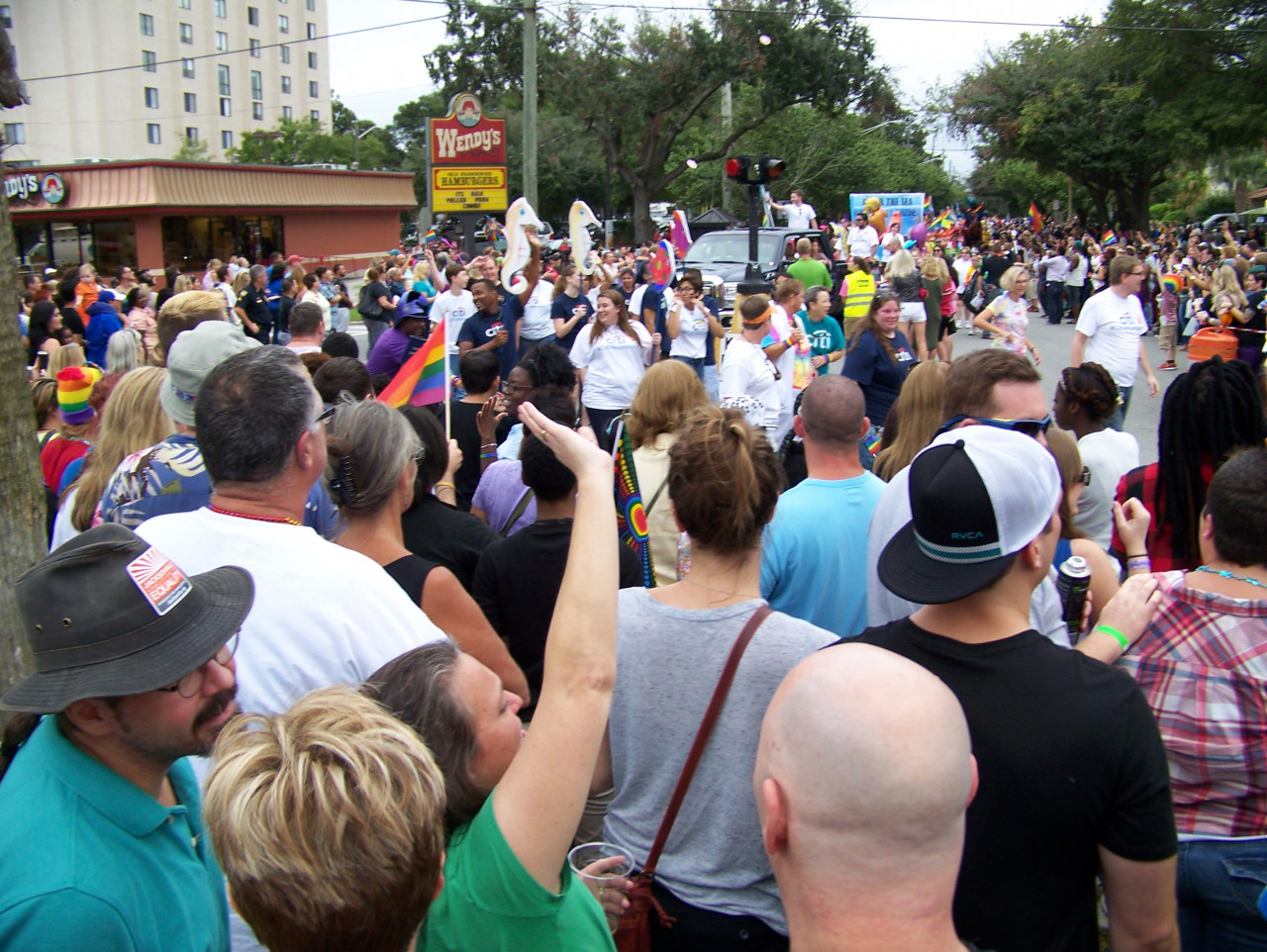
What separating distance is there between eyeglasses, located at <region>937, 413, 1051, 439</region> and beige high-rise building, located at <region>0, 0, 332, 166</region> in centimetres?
5677

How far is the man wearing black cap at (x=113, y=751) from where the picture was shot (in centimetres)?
152

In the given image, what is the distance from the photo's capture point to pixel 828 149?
41.9m

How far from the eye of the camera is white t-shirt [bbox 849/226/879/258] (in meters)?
20.5

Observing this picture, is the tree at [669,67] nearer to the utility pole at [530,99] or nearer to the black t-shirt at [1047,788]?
the utility pole at [530,99]

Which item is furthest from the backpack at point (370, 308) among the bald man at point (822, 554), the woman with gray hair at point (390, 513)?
the bald man at point (822, 554)

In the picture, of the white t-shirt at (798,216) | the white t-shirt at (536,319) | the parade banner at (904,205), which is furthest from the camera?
the parade banner at (904,205)

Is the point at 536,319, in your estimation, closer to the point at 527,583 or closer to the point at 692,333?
the point at 692,333

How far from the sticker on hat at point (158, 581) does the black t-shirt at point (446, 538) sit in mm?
1741

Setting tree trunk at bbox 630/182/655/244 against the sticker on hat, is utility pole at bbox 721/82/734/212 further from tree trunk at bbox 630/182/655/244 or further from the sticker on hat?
the sticker on hat

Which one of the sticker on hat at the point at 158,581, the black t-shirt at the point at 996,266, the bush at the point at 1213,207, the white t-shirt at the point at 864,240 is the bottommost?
the sticker on hat at the point at 158,581

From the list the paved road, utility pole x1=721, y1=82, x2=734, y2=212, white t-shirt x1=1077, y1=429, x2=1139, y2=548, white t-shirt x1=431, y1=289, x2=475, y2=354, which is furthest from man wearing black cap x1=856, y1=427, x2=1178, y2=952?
utility pole x1=721, y1=82, x2=734, y2=212

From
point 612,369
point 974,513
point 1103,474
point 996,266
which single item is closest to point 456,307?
point 612,369

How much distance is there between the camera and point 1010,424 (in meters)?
3.14

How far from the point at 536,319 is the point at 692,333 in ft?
5.28
